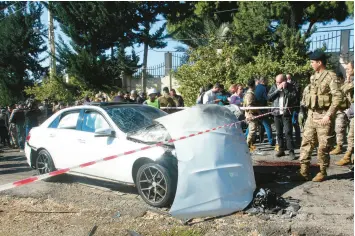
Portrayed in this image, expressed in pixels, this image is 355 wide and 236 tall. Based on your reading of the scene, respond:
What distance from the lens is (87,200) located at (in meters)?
5.41

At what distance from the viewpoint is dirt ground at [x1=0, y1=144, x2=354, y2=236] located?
13.5 ft

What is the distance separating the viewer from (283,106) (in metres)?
7.53

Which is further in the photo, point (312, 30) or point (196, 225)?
point (312, 30)

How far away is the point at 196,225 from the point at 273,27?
1819cm

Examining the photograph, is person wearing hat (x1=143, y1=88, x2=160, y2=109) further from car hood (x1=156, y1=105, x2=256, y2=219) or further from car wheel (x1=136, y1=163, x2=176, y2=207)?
car hood (x1=156, y1=105, x2=256, y2=219)

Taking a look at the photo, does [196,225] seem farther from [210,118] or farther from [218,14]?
[218,14]

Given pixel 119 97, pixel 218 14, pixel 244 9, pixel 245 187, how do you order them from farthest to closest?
pixel 218 14, pixel 244 9, pixel 119 97, pixel 245 187

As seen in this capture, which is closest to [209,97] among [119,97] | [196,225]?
[119,97]

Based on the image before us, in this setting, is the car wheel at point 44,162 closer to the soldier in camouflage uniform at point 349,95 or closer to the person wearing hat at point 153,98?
the person wearing hat at point 153,98

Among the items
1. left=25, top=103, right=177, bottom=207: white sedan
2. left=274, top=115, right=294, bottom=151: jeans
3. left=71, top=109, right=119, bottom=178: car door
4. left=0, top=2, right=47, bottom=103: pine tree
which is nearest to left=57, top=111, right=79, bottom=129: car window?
left=25, top=103, right=177, bottom=207: white sedan

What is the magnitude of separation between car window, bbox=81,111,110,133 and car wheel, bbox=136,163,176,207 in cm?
118

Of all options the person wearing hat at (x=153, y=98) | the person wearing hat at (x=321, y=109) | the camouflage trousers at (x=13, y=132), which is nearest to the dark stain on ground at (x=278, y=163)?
the person wearing hat at (x=321, y=109)

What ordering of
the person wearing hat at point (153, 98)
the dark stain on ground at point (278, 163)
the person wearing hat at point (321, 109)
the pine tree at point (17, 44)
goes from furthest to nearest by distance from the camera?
1. the pine tree at point (17, 44)
2. the person wearing hat at point (153, 98)
3. the dark stain on ground at point (278, 163)
4. the person wearing hat at point (321, 109)

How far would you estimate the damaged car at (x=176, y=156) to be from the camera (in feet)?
14.5
